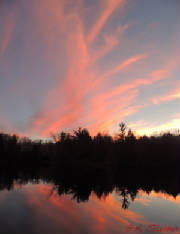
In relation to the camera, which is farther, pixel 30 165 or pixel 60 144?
pixel 30 165

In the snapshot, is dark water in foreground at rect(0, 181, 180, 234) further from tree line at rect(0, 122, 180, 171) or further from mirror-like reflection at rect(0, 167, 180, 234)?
tree line at rect(0, 122, 180, 171)

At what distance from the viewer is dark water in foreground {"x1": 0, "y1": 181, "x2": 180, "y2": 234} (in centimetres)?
948

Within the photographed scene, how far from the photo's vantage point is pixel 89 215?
39.2ft

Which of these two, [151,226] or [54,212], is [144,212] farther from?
[54,212]

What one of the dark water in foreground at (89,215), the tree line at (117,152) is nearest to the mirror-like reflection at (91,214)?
the dark water in foreground at (89,215)

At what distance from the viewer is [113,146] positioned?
49500 mm

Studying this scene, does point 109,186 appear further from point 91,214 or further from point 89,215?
point 89,215

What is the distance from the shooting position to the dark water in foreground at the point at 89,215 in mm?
9484

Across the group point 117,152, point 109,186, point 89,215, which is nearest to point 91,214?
point 89,215

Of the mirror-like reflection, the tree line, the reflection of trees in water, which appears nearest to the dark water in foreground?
the mirror-like reflection

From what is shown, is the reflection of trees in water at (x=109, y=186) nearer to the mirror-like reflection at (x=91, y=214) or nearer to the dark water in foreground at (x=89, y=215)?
the mirror-like reflection at (x=91, y=214)

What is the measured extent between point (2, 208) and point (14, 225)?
4259 millimetres

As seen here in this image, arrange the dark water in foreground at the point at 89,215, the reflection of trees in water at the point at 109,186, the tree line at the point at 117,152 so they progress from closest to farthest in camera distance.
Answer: the dark water in foreground at the point at 89,215 < the reflection of trees in water at the point at 109,186 < the tree line at the point at 117,152

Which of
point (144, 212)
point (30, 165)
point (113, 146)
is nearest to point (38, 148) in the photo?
point (30, 165)
